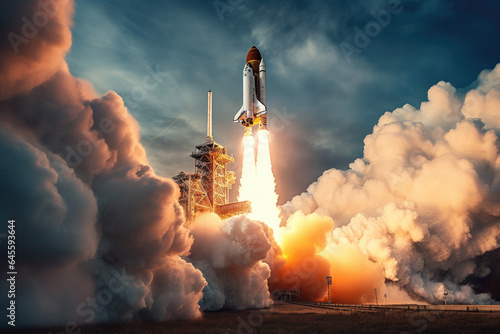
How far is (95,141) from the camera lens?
30938 mm

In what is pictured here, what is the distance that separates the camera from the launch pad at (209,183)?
75.6 meters

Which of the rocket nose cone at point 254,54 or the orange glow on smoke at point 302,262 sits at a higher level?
the rocket nose cone at point 254,54

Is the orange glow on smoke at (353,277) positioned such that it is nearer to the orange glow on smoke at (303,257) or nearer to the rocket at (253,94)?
the orange glow on smoke at (303,257)

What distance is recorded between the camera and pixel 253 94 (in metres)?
69.7

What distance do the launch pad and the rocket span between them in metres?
10.8

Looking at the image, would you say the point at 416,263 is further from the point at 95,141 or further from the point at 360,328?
the point at 95,141

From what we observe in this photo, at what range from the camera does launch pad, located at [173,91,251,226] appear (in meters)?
75.6

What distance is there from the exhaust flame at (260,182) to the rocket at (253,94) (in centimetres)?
267

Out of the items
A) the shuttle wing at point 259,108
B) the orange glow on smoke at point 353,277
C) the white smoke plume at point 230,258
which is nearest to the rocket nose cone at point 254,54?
the shuttle wing at point 259,108

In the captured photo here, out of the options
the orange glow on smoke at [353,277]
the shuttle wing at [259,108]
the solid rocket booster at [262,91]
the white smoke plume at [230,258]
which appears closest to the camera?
the white smoke plume at [230,258]

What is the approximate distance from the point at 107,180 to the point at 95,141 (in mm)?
3449

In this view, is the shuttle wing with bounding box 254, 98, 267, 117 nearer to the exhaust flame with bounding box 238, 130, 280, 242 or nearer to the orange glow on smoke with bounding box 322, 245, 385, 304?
the exhaust flame with bounding box 238, 130, 280, 242

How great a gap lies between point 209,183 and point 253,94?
71.1 feet

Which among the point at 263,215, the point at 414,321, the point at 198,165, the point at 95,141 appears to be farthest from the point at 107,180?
the point at 198,165
